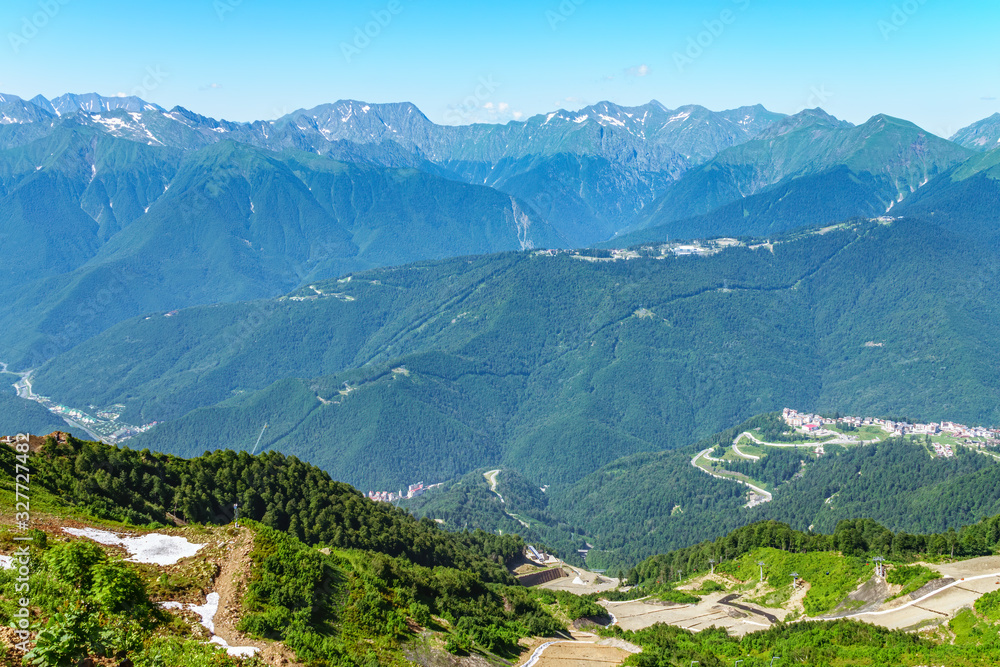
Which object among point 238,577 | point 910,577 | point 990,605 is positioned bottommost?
point 990,605

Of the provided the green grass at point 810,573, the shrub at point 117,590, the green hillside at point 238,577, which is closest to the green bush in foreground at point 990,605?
the green grass at point 810,573

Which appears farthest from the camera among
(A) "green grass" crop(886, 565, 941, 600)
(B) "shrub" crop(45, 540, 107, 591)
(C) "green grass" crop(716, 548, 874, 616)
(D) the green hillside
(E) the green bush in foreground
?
(C) "green grass" crop(716, 548, 874, 616)

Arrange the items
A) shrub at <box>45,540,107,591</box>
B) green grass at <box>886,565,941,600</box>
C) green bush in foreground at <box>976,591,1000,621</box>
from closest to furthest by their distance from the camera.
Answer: shrub at <box>45,540,107,591</box> → green bush in foreground at <box>976,591,1000,621</box> → green grass at <box>886,565,941,600</box>

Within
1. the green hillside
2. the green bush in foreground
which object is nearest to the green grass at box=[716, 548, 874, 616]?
the green bush in foreground

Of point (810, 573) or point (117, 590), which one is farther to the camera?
point (810, 573)

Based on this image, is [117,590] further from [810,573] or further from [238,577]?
[810,573]

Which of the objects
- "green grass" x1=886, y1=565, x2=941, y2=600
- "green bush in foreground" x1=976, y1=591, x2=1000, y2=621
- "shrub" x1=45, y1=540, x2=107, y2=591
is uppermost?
"shrub" x1=45, y1=540, x2=107, y2=591

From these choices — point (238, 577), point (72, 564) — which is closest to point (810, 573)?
point (238, 577)

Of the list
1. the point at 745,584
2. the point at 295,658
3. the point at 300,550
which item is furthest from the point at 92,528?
the point at 745,584

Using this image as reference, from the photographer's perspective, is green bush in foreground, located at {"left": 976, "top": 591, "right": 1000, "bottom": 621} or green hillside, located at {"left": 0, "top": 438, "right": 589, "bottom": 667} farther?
green bush in foreground, located at {"left": 976, "top": 591, "right": 1000, "bottom": 621}

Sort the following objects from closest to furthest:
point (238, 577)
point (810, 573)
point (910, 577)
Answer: point (238, 577) → point (910, 577) → point (810, 573)

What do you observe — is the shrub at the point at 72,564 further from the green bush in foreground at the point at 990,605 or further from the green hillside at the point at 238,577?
the green bush in foreground at the point at 990,605

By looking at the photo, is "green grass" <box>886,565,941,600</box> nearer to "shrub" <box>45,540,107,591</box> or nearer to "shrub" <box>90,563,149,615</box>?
"shrub" <box>90,563,149,615</box>
